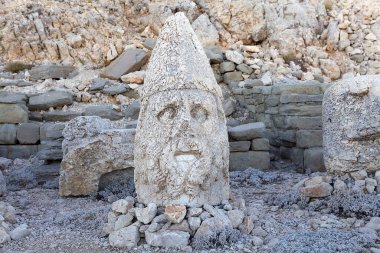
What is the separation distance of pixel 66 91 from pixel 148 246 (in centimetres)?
726

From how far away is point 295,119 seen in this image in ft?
26.7

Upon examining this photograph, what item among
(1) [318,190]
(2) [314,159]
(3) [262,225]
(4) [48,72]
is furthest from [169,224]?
(4) [48,72]

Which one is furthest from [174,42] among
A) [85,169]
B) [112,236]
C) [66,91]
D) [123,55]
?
[123,55]

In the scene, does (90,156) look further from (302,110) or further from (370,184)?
(302,110)

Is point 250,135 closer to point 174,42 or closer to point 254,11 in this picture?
point 174,42

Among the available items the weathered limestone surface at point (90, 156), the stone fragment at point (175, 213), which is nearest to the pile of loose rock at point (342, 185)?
the stone fragment at point (175, 213)

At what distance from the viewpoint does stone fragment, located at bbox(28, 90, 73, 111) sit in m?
9.50

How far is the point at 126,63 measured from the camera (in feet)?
37.4

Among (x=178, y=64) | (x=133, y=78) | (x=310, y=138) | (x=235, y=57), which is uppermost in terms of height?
(x=235, y=57)

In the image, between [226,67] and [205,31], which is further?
[205,31]

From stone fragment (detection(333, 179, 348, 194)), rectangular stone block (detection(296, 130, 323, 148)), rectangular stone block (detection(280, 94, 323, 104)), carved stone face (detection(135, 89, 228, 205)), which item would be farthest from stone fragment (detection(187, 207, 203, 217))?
rectangular stone block (detection(280, 94, 323, 104))

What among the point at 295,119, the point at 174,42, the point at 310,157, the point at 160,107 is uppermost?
the point at 174,42

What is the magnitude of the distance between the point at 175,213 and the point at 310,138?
4633 mm

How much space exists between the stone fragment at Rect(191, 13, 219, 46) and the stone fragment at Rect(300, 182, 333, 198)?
8728 mm
